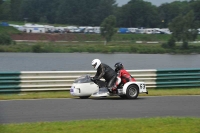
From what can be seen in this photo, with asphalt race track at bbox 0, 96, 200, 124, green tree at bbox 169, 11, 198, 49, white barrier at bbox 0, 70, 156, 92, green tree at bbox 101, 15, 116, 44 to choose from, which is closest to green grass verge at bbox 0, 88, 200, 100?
white barrier at bbox 0, 70, 156, 92

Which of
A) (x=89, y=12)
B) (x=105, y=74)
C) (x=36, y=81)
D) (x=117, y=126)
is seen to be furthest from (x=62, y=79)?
(x=89, y=12)

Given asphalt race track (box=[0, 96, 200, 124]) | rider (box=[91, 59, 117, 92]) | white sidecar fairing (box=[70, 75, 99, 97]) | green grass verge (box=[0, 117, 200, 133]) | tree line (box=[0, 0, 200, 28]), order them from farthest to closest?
tree line (box=[0, 0, 200, 28]), rider (box=[91, 59, 117, 92]), white sidecar fairing (box=[70, 75, 99, 97]), asphalt race track (box=[0, 96, 200, 124]), green grass verge (box=[0, 117, 200, 133])

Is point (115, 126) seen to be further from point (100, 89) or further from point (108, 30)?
point (108, 30)

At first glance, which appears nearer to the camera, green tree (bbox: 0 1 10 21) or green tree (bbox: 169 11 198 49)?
green tree (bbox: 169 11 198 49)

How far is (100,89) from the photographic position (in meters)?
16.5

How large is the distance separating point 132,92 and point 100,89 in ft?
3.27

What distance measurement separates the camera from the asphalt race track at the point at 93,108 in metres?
12.5

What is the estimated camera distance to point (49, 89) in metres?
18.9

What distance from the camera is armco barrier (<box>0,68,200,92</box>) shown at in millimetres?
18297

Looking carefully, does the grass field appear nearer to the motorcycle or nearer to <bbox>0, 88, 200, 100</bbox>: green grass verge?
the motorcycle

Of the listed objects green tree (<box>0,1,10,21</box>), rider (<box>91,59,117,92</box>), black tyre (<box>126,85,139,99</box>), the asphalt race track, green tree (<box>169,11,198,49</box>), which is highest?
green tree (<box>0,1,10,21</box>)

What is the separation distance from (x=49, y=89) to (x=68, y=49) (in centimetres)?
3205

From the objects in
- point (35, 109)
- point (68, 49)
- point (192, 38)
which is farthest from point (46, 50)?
point (35, 109)

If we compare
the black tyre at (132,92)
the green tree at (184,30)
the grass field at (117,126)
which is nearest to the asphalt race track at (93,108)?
the black tyre at (132,92)
